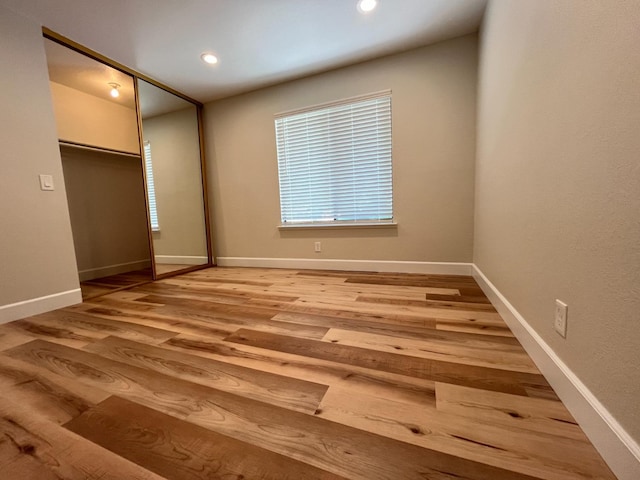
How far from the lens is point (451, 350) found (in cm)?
123

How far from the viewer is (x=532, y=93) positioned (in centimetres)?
116

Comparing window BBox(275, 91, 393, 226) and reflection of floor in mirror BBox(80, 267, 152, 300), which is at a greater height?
window BBox(275, 91, 393, 226)

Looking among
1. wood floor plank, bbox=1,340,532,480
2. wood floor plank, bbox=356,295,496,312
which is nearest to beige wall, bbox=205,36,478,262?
wood floor plank, bbox=356,295,496,312

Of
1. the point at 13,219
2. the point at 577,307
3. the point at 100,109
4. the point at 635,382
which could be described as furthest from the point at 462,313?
the point at 100,109

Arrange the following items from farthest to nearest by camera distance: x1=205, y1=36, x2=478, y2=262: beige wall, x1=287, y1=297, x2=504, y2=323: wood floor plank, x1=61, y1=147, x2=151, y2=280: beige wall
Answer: x1=61, y1=147, x2=151, y2=280: beige wall
x1=205, y1=36, x2=478, y2=262: beige wall
x1=287, y1=297, x2=504, y2=323: wood floor plank

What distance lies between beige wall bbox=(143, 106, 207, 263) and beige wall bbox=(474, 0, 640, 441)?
3531 millimetres

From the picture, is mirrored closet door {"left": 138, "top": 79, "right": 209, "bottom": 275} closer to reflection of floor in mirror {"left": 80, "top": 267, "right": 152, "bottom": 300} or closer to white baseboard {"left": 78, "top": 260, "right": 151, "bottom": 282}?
reflection of floor in mirror {"left": 80, "top": 267, "right": 152, "bottom": 300}

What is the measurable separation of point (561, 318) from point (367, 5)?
7.80 feet

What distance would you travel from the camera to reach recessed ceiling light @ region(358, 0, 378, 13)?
190 cm

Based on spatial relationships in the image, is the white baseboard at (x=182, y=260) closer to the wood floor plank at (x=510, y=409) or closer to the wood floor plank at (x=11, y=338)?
the wood floor plank at (x=11, y=338)

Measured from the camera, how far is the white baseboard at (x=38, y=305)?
1.82 metres

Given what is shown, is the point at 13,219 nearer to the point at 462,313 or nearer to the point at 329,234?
the point at 329,234

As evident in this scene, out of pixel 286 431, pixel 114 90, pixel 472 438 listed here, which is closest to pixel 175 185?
pixel 114 90

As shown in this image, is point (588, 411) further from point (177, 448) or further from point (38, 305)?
point (38, 305)
